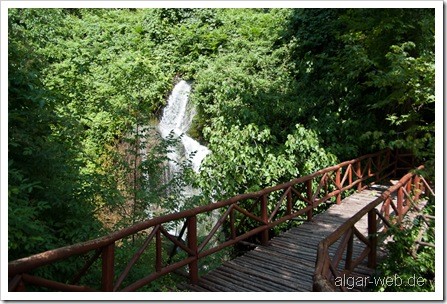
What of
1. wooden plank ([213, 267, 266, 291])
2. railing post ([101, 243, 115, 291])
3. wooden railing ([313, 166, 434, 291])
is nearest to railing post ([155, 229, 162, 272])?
railing post ([101, 243, 115, 291])

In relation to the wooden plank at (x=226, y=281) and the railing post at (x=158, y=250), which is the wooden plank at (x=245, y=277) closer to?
the wooden plank at (x=226, y=281)

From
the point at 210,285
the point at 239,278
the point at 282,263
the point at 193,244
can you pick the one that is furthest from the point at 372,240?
the point at 193,244

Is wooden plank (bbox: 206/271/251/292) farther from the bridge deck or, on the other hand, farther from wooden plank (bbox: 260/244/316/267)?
wooden plank (bbox: 260/244/316/267)

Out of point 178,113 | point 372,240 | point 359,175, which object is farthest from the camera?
point 178,113

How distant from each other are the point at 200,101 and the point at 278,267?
24.6 feet

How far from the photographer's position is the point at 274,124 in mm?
9914

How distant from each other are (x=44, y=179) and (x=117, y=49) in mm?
12015

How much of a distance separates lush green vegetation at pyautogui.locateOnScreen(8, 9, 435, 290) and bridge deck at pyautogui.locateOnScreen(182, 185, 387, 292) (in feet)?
4.90

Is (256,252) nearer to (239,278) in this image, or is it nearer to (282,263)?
(282,263)

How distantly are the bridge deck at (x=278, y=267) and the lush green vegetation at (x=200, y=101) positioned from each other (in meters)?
1.49

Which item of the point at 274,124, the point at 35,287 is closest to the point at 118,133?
the point at 274,124

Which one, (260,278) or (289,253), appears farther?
(289,253)

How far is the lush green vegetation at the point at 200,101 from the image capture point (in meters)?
4.30

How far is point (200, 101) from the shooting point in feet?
39.0
